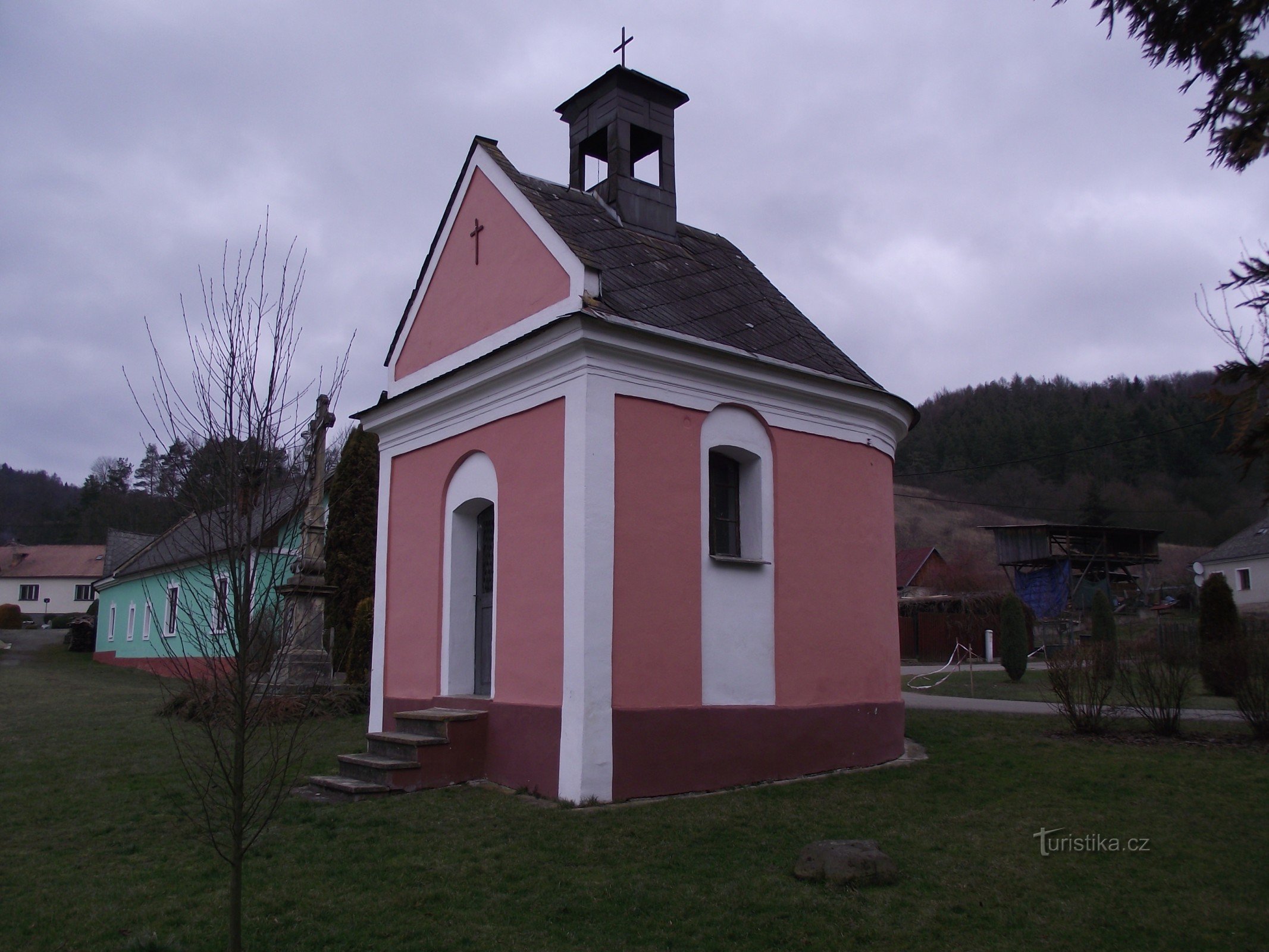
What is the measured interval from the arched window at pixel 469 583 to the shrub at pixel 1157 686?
26.6 ft

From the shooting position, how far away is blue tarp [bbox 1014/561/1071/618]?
1900 inches

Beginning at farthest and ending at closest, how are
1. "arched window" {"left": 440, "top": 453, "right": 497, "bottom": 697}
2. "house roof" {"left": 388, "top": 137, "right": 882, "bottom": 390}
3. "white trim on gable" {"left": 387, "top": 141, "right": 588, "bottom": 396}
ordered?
"arched window" {"left": 440, "top": 453, "right": 497, "bottom": 697} < "house roof" {"left": 388, "top": 137, "right": 882, "bottom": 390} < "white trim on gable" {"left": 387, "top": 141, "right": 588, "bottom": 396}

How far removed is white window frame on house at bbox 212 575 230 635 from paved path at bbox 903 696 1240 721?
38.2 feet

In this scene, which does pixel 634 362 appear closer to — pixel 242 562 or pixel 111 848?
pixel 242 562

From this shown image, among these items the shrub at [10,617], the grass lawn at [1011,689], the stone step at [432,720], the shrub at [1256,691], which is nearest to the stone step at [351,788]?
the stone step at [432,720]

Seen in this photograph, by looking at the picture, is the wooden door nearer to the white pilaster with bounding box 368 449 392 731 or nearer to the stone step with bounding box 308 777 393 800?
the white pilaster with bounding box 368 449 392 731

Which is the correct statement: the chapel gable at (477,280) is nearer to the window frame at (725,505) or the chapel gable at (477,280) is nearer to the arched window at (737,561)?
the arched window at (737,561)

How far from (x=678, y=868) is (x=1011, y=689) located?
1784cm

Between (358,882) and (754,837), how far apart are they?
9.38ft

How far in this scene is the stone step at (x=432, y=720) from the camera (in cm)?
898

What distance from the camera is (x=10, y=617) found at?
60.6m

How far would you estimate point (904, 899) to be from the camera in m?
5.43

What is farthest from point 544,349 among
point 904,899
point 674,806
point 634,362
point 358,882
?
point 904,899

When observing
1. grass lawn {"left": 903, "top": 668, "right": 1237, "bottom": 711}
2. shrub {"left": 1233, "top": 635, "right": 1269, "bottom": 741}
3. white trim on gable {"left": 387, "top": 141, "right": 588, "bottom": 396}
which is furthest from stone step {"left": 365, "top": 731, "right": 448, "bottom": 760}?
shrub {"left": 1233, "top": 635, "right": 1269, "bottom": 741}
